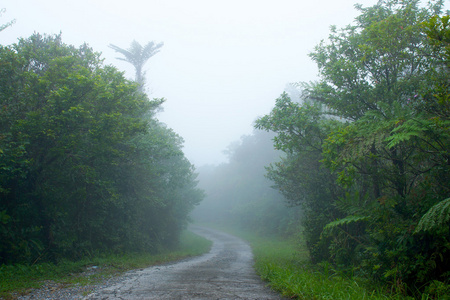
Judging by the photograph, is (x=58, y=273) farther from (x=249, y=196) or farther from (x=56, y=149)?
(x=249, y=196)

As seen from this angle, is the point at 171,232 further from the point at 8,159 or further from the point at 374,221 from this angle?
the point at 374,221

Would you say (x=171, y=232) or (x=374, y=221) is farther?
(x=171, y=232)

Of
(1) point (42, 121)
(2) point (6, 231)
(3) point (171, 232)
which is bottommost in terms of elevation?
(3) point (171, 232)

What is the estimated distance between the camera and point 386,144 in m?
6.95

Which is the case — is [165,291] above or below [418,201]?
below

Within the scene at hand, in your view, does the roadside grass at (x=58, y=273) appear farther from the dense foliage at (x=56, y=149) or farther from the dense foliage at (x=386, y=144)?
the dense foliage at (x=386, y=144)

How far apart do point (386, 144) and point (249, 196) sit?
42037mm

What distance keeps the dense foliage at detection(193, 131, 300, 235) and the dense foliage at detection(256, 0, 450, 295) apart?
16818 mm

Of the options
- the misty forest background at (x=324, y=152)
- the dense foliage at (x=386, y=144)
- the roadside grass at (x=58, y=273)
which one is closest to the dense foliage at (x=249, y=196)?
the misty forest background at (x=324, y=152)

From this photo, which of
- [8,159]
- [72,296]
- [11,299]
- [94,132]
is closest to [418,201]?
[72,296]

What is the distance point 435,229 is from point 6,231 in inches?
454

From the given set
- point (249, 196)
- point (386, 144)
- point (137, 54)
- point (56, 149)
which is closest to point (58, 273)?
point (56, 149)

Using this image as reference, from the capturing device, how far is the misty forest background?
19.1 feet

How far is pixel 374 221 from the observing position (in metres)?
6.83
